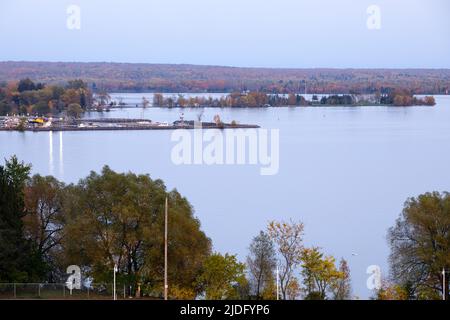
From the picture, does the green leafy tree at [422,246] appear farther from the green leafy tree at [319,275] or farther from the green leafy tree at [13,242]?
the green leafy tree at [13,242]

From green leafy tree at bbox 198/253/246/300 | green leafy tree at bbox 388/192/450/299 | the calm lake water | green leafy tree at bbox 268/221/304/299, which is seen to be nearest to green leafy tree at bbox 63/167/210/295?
green leafy tree at bbox 198/253/246/300

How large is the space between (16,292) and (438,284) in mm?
2850

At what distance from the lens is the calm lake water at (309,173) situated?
9.20 meters

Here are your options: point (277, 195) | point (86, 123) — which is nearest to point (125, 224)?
point (277, 195)

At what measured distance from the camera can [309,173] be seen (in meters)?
14.5

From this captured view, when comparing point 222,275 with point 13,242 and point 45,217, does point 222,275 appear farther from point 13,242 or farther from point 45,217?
point 45,217

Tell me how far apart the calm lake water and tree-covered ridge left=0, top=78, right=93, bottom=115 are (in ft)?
21.7

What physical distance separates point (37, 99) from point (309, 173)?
1959 centimetres

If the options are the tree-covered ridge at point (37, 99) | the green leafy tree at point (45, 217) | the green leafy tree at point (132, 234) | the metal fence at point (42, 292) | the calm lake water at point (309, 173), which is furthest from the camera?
the tree-covered ridge at point (37, 99)

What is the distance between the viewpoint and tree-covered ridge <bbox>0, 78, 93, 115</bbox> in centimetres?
3173

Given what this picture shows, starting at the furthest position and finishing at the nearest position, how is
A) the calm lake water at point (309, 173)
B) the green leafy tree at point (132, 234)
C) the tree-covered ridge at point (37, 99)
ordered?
the tree-covered ridge at point (37, 99) → the calm lake water at point (309, 173) → the green leafy tree at point (132, 234)

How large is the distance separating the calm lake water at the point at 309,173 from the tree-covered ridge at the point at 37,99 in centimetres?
663

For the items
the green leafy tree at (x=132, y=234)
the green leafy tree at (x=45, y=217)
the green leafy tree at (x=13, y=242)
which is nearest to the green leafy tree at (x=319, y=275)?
the green leafy tree at (x=132, y=234)

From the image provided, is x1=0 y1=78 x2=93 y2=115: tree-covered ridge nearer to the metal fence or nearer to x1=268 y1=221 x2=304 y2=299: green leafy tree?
x1=268 y1=221 x2=304 y2=299: green leafy tree
